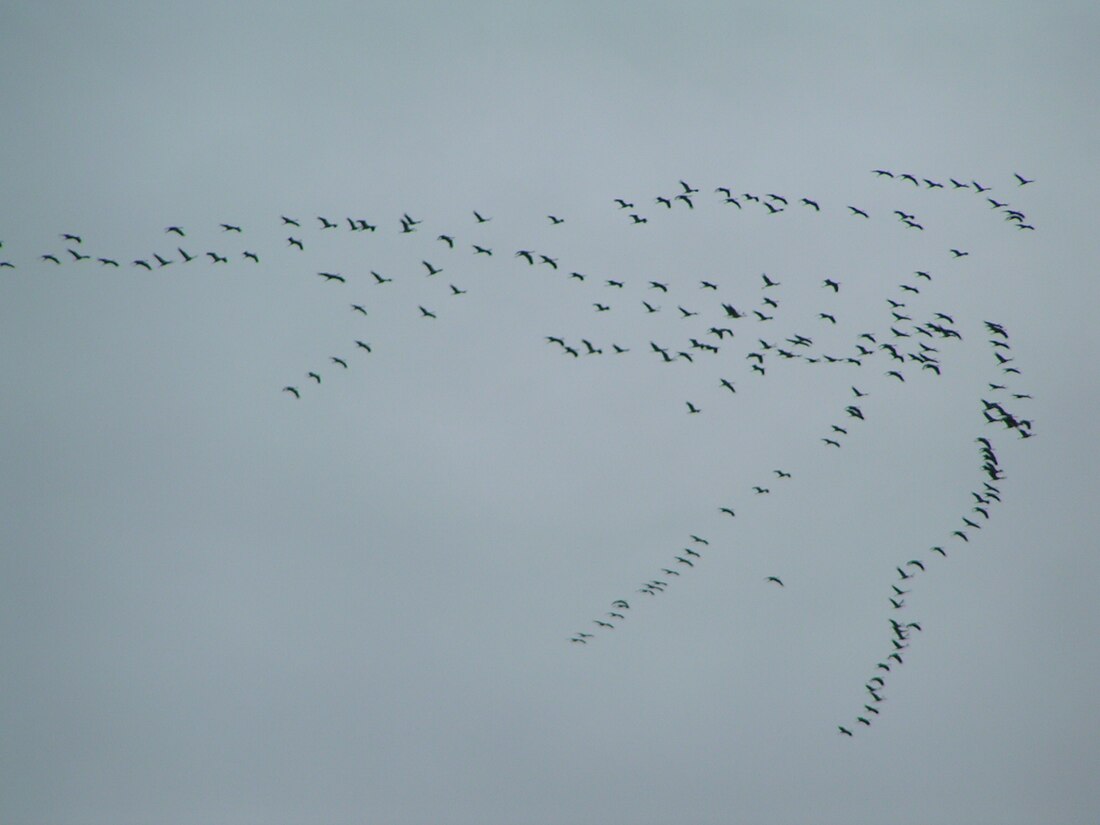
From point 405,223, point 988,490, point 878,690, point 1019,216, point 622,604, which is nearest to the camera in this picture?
point 405,223

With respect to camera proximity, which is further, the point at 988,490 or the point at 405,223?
the point at 988,490

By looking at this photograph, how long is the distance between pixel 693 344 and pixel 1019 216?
12.3 metres

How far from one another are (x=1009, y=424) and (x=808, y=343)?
7942 mm

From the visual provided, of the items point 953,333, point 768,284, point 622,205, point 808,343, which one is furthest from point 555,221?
point 953,333

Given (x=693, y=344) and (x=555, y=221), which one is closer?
(x=555, y=221)

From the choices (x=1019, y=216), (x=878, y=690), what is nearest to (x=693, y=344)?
(x=1019, y=216)

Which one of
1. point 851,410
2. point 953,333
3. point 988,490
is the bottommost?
point 988,490

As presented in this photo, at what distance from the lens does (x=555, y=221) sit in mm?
43875

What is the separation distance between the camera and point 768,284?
43406mm

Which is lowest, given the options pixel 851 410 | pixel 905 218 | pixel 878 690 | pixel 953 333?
pixel 878 690

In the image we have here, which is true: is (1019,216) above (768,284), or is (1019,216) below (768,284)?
above

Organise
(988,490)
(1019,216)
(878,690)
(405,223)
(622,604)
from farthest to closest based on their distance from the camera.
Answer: (878,690) → (988,490) → (622,604) → (1019,216) → (405,223)

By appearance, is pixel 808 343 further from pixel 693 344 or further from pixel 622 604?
pixel 622 604

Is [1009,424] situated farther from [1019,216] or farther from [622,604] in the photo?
[622,604]
